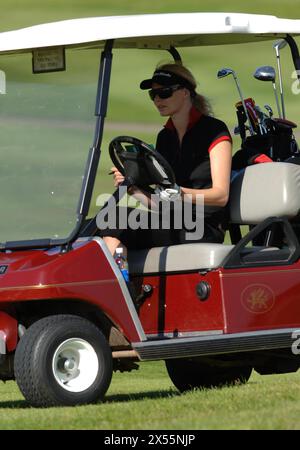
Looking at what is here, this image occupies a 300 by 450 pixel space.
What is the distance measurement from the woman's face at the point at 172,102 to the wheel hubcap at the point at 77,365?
4.60 ft

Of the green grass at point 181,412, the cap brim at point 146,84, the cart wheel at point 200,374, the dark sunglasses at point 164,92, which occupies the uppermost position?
the cap brim at point 146,84

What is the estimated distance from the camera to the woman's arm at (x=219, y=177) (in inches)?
246

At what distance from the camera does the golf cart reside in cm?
586

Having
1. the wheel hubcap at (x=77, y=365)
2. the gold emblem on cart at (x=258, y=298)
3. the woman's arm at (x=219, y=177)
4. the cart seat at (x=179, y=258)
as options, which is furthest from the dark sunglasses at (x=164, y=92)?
the wheel hubcap at (x=77, y=365)

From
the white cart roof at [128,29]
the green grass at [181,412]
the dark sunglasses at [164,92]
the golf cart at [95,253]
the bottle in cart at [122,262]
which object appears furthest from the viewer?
the dark sunglasses at [164,92]

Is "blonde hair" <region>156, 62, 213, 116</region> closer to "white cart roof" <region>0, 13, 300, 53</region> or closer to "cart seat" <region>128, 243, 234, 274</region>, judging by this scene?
"white cart roof" <region>0, 13, 300, 53</region>

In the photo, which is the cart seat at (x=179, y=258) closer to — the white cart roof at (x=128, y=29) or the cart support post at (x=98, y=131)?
the cart support post at (x=98, y=131)

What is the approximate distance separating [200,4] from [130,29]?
15.2m

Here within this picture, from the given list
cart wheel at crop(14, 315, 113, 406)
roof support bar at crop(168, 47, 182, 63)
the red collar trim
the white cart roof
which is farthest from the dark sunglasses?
cart wheel at crop(14, 315, 113, 406)

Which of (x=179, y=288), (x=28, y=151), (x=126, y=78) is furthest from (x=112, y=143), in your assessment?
(x=126, y=78)

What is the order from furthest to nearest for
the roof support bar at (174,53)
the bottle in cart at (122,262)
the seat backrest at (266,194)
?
the roof support bar at (174,53)
the seat backrest at (266,194)
the bottle in cart at (122,262)

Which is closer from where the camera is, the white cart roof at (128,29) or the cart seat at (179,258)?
the white cart roof at (128,29)
